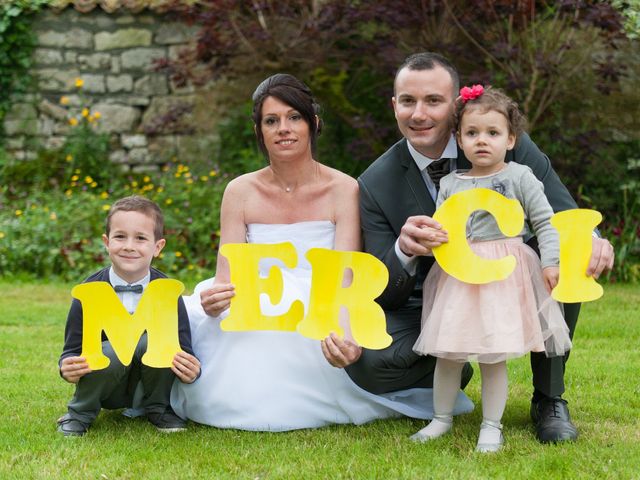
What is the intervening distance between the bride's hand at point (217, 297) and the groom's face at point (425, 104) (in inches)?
36.9

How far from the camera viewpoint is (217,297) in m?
3.58

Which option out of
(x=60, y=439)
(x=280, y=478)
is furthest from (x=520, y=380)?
(x=60, y=439)

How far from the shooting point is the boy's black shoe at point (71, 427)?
355 cm

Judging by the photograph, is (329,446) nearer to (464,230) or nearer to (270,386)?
(270,386)

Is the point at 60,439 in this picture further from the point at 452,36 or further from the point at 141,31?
the point at 141,31

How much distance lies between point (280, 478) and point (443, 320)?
0.78 meters

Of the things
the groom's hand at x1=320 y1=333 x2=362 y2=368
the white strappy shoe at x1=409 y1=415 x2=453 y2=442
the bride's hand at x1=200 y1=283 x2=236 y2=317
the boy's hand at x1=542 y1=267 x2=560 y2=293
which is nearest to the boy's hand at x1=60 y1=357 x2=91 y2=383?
the bride's hand at x1=200 y1=283 x2=236 y2=317

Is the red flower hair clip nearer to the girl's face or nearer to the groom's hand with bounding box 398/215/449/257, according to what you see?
the girl's face

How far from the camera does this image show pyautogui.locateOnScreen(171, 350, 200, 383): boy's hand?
3531 mm

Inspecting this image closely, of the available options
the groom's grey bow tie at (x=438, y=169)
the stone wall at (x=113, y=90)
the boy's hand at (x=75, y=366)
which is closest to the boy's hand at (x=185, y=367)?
the boy's hand at (x=75, y=366)

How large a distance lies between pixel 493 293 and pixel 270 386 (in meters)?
1.00

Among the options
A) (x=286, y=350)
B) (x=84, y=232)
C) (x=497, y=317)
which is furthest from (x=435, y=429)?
(x=84, y=232)

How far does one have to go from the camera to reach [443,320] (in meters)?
3.27

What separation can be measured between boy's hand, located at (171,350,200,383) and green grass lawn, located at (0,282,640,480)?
0.74 ft
